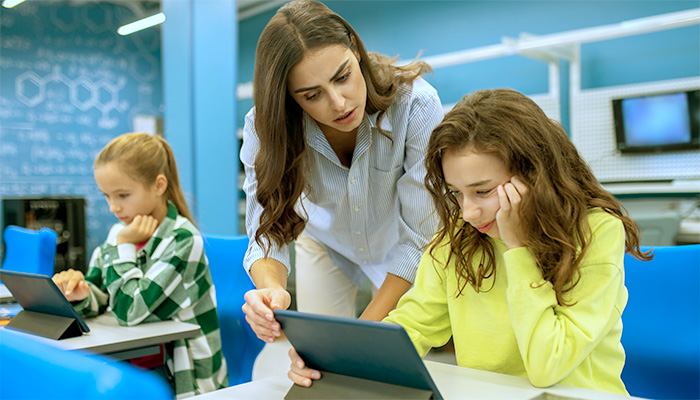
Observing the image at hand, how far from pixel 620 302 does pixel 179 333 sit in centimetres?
95

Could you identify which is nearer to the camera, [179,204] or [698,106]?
[179,204]

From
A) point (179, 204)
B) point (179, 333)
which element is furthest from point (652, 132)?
point (179, 333)

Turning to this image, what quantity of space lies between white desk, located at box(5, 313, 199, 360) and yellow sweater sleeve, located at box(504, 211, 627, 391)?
32.3 inches

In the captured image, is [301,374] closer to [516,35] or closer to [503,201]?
[503,201]

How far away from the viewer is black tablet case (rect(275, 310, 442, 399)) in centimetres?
79

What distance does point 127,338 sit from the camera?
55.8 inches

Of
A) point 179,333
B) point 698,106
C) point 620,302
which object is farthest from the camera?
point 698,106

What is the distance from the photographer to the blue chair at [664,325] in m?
1.23

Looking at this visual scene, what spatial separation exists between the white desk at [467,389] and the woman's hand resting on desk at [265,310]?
0.25ft

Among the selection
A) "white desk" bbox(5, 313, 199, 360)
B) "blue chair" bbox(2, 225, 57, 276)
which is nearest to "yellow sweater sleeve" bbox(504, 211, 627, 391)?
"white desk" bbox(5, 313, 199, 360)

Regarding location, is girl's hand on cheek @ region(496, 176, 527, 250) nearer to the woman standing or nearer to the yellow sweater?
the yellow sweater

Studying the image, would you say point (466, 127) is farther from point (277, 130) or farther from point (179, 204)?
point (179, 204)

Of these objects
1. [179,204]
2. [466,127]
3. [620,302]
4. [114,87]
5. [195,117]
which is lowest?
[620,302]

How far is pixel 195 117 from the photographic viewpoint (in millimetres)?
3713
